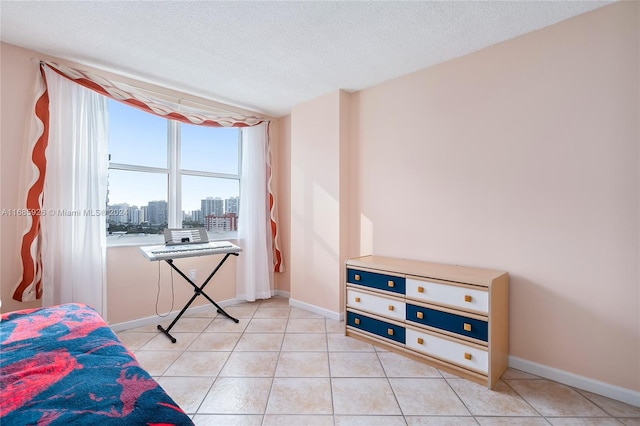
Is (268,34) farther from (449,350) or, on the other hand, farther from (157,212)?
(449,350)

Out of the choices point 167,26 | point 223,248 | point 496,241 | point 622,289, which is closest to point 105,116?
point 167,26

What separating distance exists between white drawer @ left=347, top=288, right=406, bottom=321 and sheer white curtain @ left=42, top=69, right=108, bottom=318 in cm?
225

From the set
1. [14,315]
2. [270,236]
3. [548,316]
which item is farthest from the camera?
[270,236]

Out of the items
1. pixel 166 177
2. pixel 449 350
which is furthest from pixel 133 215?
pixel 449 350

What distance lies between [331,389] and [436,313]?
932 mm

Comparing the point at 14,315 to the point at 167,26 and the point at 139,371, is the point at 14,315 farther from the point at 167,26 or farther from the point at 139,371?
the point at 167,26

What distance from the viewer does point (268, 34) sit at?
219cm

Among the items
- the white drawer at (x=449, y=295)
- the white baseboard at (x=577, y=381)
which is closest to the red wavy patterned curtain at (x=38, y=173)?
the white drawer at (x=449, y=295)

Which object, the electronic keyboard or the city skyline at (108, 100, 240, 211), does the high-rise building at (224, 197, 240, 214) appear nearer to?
the city skyline at (108, 100, 240, 211)

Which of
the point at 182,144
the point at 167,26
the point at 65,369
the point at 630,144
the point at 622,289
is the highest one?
the point at 167,26

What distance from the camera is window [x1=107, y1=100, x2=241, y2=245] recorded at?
2.99 meters

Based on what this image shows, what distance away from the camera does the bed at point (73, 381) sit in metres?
0.88

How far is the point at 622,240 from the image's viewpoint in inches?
72.2

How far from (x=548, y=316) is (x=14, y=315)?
11.0 feet
